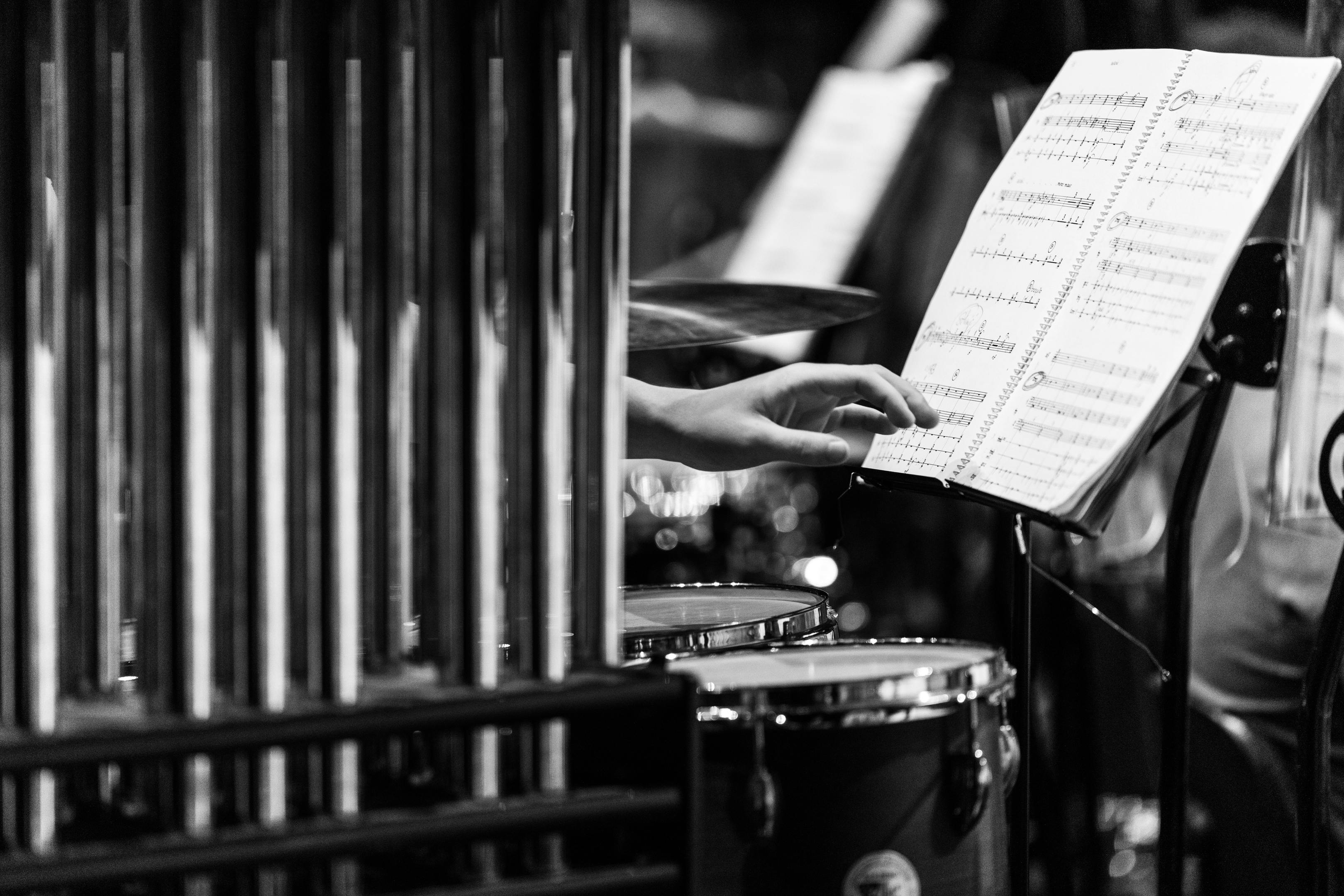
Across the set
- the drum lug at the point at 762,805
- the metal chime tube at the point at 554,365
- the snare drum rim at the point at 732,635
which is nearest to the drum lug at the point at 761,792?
the drum lug at the point at 762,805

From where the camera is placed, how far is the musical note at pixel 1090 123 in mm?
1287

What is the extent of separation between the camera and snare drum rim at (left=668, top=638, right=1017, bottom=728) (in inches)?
43.2

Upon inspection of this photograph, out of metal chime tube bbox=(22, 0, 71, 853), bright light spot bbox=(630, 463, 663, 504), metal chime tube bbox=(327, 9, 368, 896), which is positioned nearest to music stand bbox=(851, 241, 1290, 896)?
metal chime tube bbox=(327, 9, 368, 896)

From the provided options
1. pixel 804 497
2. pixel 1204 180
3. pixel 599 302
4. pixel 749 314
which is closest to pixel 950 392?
pixel 1204 180

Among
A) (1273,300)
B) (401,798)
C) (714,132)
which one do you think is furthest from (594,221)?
(714,132)

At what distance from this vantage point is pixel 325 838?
0.81 metres

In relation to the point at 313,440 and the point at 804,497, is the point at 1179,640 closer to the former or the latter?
the point at 313,440

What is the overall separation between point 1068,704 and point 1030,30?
2.89 m

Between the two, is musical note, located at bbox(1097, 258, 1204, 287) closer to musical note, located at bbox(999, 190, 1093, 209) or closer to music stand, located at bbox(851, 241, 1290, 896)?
musical note, located at bbox(999, 190, 1093, 209)

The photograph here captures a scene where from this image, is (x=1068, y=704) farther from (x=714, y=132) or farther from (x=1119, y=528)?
(x=714, y=132)

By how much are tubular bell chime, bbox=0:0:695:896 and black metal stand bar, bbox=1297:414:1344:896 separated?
840 mm

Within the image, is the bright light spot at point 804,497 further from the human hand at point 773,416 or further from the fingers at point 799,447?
the fingers at point 799,447

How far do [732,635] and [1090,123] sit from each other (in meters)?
0.58

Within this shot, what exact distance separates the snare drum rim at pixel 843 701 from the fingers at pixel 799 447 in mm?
212
